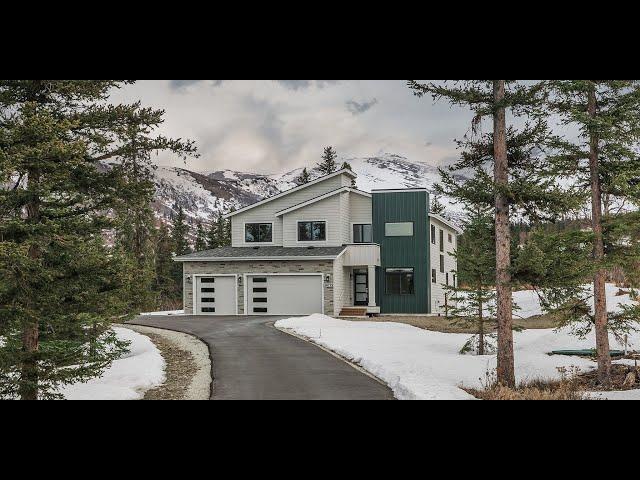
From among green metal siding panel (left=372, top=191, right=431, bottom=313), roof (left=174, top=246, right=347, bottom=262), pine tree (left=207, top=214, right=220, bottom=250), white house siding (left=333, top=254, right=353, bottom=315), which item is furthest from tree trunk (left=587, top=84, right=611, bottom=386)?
pine tree (left=207, top=214, right=220, bottom=250)

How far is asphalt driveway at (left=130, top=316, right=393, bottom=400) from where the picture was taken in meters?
11.5

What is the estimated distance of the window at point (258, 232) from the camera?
114ft

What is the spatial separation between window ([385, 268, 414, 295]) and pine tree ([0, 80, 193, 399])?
22449 mm

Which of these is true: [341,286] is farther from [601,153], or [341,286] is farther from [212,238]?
[212,238]

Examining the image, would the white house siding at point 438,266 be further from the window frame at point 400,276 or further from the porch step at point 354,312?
the porch step at point 354,312

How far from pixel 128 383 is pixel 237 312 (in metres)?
19.1

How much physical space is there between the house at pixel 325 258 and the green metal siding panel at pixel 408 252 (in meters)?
0.06

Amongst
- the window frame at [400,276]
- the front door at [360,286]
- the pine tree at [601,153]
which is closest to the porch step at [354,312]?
the front door at [360,286]

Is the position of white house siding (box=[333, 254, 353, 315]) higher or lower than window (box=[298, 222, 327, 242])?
lower

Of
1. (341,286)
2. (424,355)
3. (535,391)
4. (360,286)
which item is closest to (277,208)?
(341,286)

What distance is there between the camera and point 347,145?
197ft

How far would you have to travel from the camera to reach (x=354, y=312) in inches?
1232

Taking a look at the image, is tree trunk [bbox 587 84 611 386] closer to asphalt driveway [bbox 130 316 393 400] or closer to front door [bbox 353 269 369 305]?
asphalt driveway [bbox 130 316 393 400]

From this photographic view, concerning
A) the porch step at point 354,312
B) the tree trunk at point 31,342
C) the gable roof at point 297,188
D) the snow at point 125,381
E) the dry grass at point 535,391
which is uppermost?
the gable roof at point 297,188
